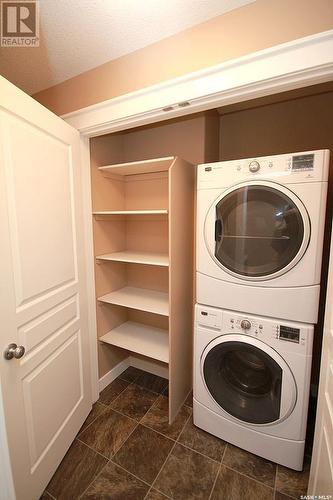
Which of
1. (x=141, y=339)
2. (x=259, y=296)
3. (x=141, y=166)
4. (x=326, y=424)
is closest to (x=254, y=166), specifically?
(x=259, y=296)

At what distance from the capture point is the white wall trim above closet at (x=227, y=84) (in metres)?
0.87

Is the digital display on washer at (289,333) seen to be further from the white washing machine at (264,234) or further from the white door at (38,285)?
the white door at (38,285)

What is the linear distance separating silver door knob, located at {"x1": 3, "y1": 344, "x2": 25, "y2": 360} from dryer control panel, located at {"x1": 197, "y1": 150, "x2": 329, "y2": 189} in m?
1.25

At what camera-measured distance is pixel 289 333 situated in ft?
3.87

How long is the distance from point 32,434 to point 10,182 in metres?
1.22

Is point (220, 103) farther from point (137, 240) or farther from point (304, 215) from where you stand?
point (137, 240)

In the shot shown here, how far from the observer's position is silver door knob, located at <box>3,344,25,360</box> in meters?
0.94

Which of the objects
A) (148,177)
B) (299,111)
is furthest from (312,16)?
(148,177)

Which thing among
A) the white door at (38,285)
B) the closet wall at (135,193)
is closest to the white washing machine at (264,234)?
the closet wall at (135,193)

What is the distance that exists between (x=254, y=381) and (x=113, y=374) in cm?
131

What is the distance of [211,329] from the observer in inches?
55.1

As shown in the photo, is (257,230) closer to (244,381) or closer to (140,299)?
(244,381)

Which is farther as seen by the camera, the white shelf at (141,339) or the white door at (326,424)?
the white shelf at (141,339)

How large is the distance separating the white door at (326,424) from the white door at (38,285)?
1251mm
